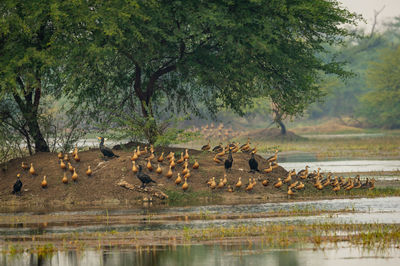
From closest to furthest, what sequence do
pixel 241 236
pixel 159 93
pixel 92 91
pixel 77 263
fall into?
pixel 77 263
pixel 241 236
pixel 92 91
pixel 159 93

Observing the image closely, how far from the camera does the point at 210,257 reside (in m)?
14.9

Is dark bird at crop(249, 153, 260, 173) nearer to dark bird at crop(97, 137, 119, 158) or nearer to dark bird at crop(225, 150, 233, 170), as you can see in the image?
dark bird at crop(225, 150, 233, 170)

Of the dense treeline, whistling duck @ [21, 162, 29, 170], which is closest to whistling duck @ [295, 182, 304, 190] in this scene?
the dense treeline

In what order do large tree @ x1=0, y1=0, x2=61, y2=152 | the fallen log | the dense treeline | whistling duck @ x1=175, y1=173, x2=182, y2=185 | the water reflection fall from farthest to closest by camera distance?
the dense treeline → large tree @ x1=0, y1=0, x2=61, y2=152 → whistling duck @ x1=175, y1=173, x2=182, y2=185 → the fallen log → the water reflection

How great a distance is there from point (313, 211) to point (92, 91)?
13.6 meters

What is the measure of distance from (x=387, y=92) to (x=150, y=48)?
77252 millimetres

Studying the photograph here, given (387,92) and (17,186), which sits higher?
(387,92)

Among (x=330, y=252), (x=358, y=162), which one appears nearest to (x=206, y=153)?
(x=330, y=252)

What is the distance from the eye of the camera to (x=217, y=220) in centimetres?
2023

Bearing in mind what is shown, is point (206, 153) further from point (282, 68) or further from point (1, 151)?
point (1, 151)

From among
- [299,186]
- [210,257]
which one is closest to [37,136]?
[299,186]

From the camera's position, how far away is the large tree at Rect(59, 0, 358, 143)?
2802cm

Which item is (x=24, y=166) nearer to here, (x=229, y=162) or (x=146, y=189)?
(x=146, y=189)

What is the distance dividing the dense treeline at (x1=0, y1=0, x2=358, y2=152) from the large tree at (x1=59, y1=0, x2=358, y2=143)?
4cm
